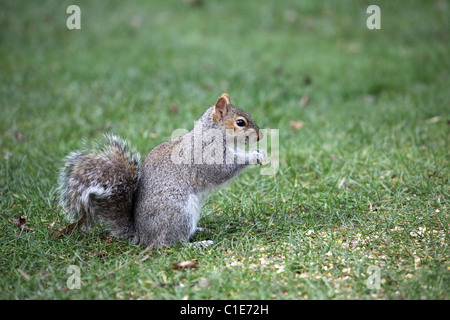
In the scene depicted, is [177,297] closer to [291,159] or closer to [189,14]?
[291,159]

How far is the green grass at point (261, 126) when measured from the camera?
6.92ft

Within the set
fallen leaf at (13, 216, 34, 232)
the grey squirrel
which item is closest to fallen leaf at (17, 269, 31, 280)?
the grey squirrel

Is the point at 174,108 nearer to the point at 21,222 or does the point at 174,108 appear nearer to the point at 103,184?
the point at 21,222

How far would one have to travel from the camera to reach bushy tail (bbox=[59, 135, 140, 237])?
2.27 metres

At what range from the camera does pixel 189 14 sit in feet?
23.3

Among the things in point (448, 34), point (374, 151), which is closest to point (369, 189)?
point (374, 151)

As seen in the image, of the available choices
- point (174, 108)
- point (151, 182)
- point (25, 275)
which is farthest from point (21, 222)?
point (174, 108)

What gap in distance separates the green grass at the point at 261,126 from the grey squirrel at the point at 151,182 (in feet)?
0.43

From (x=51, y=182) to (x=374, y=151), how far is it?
235 cm

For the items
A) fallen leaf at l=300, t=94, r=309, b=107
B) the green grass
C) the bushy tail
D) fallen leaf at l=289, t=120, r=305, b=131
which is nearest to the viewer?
the green grass

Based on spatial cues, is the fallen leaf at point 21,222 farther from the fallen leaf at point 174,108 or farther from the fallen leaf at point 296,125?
the fallen leaf at point 296,125

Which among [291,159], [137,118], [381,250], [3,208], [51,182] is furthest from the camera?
[137,118]

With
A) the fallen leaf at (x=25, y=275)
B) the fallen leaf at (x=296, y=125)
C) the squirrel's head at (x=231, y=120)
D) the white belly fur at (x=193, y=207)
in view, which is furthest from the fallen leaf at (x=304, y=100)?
the fallen leaf at (x=25, y=275)

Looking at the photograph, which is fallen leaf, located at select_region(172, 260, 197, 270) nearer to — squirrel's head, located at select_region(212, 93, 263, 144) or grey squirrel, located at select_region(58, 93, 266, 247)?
grey squirrel, located at select_region(58, 93, 266, 247)
